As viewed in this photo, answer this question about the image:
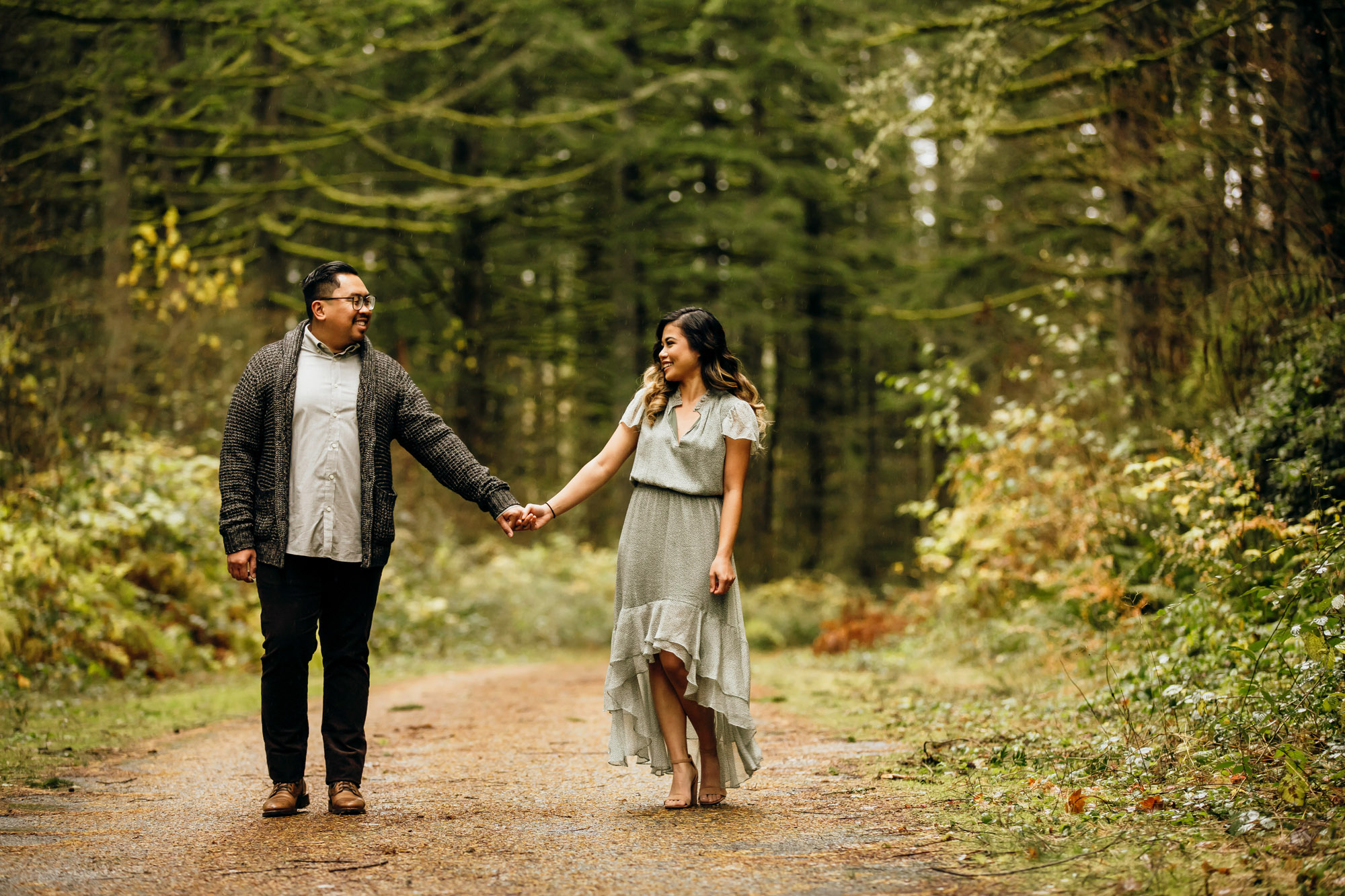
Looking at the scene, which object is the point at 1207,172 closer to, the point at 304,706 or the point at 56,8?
the point at 304,706

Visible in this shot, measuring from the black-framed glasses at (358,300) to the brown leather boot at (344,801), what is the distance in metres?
2.01

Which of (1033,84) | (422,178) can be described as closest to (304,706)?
(1033,84)

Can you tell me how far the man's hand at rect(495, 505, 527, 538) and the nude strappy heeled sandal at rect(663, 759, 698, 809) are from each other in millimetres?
1261

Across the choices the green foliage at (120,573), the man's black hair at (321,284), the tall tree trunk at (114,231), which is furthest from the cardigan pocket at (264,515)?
the tall tree trunk at (114,231)

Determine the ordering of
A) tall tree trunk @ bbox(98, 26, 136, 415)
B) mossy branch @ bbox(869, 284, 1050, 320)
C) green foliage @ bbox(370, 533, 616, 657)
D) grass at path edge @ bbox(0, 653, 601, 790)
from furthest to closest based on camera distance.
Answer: green foliage @ bbox(370, 533, 616, 657), mossy branch @ bbox(869, 284, 1050, 320), tall tree trunk @ bbox(98, 26, 136, 415), grass at path edge @ bbox(0, 653, 601, 790)

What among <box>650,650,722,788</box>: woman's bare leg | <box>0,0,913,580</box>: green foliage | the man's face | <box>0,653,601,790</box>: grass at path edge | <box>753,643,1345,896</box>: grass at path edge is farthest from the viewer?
<box>0,0,913,580</box>: green foliage

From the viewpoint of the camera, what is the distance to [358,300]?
5035 mm

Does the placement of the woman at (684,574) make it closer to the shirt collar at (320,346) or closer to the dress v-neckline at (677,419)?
the dress v-neckline at (677,419)

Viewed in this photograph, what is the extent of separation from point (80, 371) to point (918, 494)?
825 inches

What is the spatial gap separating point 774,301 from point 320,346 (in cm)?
2208

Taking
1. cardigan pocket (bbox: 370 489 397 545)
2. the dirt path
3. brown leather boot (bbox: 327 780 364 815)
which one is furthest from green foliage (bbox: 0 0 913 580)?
brown leather boot (bbox: 327 780 364 815)

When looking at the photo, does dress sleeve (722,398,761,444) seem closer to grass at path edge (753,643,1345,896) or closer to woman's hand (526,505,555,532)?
woman's hand (526,505,555,532)

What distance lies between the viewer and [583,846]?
4105 millimetres

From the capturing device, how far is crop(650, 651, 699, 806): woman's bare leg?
16.0 feet
